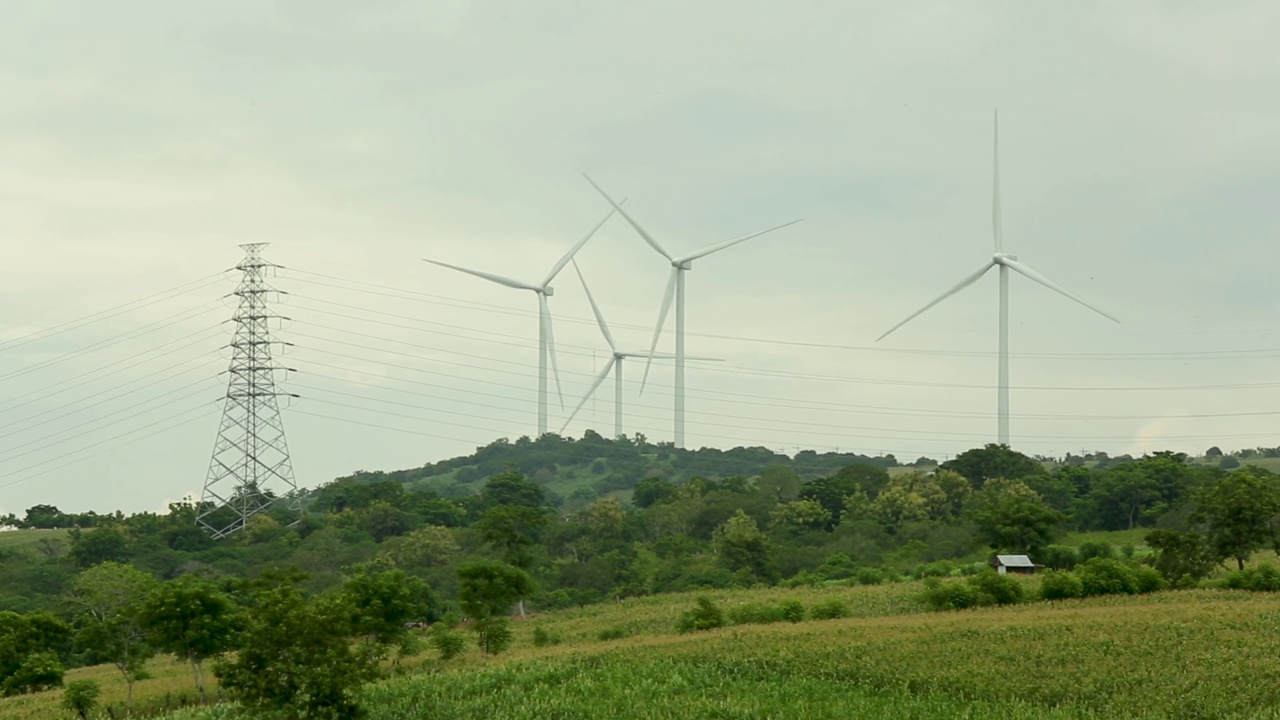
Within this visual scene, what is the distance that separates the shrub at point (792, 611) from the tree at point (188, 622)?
33.5 meters

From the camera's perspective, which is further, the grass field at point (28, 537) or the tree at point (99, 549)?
the grass field at point (28, 537)

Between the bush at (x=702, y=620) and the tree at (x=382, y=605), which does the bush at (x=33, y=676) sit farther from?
the bush at (x=702, y=620)

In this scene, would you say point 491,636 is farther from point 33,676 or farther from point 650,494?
point 650,494

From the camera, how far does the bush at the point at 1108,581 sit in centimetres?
8488

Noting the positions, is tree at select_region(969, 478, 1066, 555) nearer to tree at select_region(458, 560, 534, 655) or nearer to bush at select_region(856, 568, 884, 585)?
bush at select_region(856, 568, 884, 585)

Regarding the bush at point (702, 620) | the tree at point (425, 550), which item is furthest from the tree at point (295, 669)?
the tree at point (425, 550)

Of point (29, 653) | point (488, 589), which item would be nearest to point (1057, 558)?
point (488, 589)

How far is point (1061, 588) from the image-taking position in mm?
84188

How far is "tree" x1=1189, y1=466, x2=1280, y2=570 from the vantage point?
9038cm

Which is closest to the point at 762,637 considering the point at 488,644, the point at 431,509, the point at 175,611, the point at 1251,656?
the point at 488,644

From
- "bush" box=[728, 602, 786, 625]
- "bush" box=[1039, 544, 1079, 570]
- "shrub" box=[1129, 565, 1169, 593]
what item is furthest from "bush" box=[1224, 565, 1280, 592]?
"bush" box=[728, 602, 786, 625]

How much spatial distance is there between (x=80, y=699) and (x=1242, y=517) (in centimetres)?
7343

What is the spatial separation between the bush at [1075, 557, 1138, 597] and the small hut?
17819 millimetres

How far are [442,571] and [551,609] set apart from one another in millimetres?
17858
